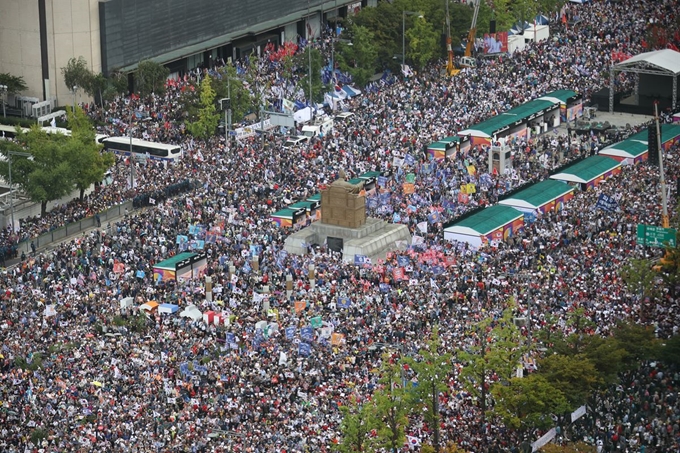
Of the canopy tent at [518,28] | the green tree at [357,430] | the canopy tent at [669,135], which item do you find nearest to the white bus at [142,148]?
the canopy tent at [669,135]

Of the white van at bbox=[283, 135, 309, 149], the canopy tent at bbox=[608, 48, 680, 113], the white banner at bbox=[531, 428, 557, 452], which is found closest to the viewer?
the white banner at bbox=[531, 428, 557, 452]

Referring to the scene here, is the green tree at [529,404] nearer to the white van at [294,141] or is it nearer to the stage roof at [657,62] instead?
the white van at [294,141]

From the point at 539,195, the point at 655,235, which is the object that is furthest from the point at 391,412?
the point at 539,195

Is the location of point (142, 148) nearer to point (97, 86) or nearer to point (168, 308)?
point (97, 86)

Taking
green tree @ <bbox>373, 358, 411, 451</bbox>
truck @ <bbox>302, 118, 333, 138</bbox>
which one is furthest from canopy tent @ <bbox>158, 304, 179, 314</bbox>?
truck @ <bbox>302, 118, 333, 138</bbox>

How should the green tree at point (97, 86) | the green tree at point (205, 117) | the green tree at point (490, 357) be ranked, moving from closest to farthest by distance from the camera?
the green tree at point (490, 357)
the green tree at point (205, 117)
the green tree at point (97, 86)

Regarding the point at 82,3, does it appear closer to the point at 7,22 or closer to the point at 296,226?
the point at 7,22

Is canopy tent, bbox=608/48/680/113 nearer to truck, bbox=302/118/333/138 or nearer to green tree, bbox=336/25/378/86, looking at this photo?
green tree, bbox=336/25/378/86
